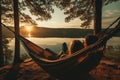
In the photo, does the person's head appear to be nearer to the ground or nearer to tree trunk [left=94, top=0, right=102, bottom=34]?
the ground

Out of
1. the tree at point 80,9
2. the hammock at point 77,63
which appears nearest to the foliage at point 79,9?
the tree at point 80,9

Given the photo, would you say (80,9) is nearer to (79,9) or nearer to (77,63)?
(79,9)

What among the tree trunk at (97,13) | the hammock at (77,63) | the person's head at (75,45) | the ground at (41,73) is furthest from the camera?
the tree trunk at (97,13)

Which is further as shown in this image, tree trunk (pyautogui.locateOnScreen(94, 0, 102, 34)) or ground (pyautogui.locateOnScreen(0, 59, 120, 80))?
tree trunk (pyautogui.locateOnScreen(94, 0, 102, 34))

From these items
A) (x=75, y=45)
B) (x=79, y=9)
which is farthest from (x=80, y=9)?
(x=75, y=45)

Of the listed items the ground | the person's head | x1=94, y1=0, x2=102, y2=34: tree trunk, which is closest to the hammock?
the person's head

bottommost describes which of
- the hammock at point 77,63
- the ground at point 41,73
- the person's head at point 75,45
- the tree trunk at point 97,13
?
the ground at point 41,73

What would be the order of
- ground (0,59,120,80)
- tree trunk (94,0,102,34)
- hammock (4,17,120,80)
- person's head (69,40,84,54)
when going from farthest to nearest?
tree trunk (94,0,102,34)
ground (0,59,120,80)
person's head (69,40,84,54)
hammock (4,17,120,80)

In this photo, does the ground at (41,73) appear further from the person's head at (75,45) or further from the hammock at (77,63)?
the person's head at (75,45)

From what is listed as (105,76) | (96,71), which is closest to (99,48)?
(105,76)

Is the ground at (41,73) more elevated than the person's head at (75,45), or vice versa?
the person's head at (75,45)

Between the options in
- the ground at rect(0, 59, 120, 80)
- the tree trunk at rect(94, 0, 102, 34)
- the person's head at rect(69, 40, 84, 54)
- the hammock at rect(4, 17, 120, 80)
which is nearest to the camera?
the hammock at rect(4, 17, 120, 80)

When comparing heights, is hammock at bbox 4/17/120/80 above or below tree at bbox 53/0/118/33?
below

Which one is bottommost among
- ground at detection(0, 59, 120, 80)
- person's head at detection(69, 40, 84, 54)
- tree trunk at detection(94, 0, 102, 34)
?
ground at detection(0, 59, 120, 80)
